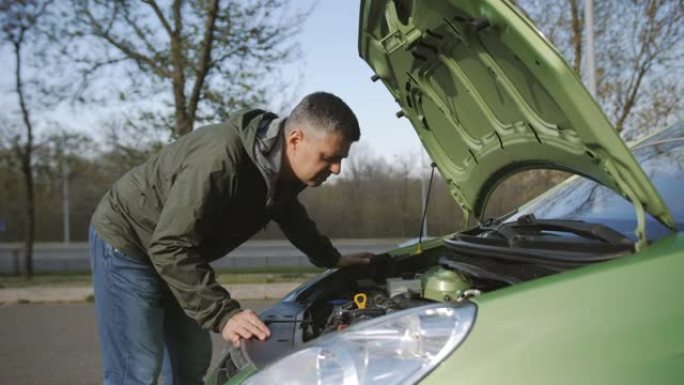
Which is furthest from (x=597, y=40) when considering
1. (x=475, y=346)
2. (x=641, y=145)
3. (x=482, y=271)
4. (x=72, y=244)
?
(x=72, y=244)

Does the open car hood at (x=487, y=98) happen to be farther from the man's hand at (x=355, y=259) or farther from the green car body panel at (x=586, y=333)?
the man's hand at (x=355, y=259)

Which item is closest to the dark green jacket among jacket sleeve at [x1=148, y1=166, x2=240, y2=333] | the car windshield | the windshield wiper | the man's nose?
jacket sleeve at [x1=148, y1=166, x2=240, y2=333]

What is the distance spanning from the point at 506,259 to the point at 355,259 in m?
1.16

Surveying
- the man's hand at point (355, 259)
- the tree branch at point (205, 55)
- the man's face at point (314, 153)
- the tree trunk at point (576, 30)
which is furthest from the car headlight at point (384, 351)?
the tree trunk at point (576, 30)

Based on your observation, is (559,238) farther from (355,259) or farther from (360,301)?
(355,259)

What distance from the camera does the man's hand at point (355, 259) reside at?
3.07 meters

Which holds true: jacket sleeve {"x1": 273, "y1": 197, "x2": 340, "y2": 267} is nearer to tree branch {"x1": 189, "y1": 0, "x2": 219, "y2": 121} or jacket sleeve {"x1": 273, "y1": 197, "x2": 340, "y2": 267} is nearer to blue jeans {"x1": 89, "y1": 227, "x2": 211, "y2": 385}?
blue jeans {"x1": 89, "y1": 227, "x2": 211, "y2": 385}

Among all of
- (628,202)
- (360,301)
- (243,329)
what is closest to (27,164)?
(360,301)

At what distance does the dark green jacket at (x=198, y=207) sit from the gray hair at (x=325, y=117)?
202mm

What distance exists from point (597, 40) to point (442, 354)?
10193mm

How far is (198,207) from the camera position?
2271 millimetres

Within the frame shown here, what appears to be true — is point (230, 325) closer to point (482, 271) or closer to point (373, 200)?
point (482, 271)

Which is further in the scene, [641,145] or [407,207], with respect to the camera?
[407,207]

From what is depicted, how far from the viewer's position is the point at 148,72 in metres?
9.82
